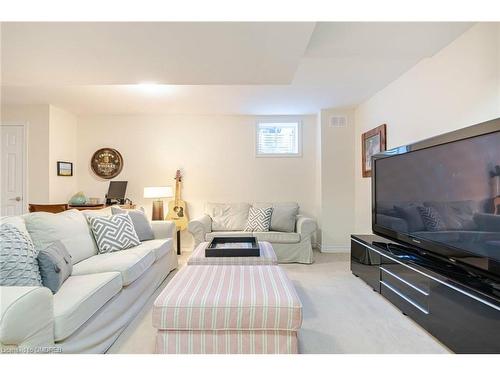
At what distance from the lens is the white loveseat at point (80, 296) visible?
3.66 ft

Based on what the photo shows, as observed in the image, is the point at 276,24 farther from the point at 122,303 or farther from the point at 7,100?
the point at 7,100

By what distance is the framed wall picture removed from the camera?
3389mm

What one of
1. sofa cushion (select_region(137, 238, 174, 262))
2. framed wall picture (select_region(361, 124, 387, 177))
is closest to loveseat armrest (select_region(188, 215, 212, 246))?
sofa cushion (select_region(137, 238, 174, 262))

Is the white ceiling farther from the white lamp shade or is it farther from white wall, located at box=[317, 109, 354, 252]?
the white lamp shade

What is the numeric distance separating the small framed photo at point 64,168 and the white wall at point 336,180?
4119 mm

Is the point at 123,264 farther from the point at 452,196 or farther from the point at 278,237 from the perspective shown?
the point at 452,196

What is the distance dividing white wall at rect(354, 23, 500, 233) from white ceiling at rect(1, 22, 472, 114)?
4.7 inches

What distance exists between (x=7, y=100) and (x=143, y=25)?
3502mm

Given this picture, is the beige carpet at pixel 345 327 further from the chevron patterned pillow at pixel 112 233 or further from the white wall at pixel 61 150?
the white wall at pixel 61 150

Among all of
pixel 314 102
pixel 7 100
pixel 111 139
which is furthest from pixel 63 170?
pixel 314 102

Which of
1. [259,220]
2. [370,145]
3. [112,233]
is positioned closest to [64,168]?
[112,233]

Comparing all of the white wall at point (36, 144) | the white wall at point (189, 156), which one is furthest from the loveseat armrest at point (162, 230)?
the white wall at point (36, 144)
